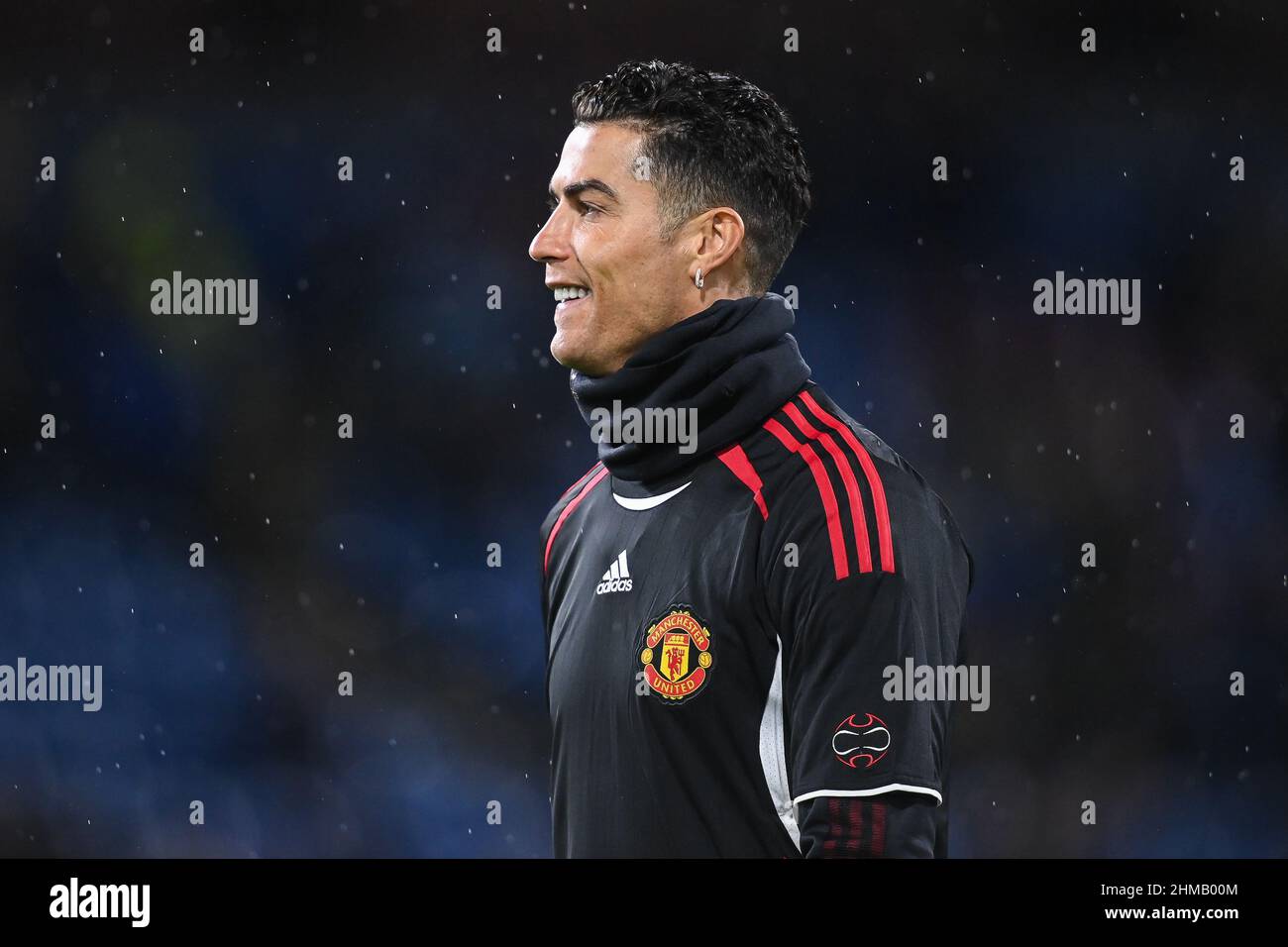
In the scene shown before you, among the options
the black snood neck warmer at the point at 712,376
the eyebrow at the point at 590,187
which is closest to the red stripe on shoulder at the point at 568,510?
the black snood neck warmer at the point at 712,376

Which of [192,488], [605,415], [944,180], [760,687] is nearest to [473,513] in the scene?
[192,488]

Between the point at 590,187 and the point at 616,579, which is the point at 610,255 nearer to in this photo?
the point at 590,187

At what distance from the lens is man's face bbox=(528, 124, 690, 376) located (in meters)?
3.06

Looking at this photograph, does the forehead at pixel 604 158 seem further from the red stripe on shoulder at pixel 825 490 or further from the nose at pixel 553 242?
the red stripe on shoulder at pixel 825 490

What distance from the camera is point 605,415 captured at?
3148 millimetres

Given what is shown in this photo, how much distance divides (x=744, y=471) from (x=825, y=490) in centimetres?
22

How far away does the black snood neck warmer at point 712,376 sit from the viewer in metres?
2.99

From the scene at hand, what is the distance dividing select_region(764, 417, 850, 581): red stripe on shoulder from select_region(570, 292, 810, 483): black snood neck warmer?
0.21 ft

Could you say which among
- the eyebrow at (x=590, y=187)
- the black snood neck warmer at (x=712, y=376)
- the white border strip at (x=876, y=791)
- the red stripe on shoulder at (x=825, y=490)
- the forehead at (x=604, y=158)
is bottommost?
the white border strip at (x=876, y=791)

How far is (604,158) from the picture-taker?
310 centimetres

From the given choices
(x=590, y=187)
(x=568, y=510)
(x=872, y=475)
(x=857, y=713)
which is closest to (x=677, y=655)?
(x=857, y=713)

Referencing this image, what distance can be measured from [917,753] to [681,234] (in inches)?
47.0

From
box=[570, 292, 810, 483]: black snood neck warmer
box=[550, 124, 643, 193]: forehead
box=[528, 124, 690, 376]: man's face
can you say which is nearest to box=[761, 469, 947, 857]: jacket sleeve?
box=[570, 292, 810, 483]: black snood neck warmer

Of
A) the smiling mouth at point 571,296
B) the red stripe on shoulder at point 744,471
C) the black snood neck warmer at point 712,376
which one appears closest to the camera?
the red stripe on shoulder at point 744,471
